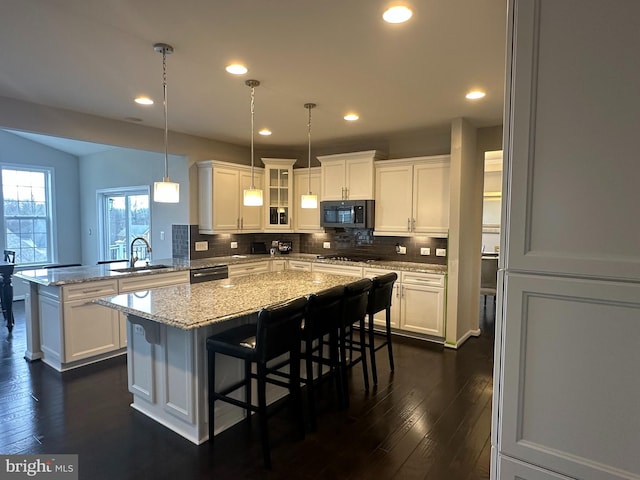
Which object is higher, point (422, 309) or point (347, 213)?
point (347, 213)

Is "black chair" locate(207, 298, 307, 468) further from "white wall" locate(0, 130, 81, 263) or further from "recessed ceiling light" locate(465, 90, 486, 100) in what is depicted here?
"white wall" locate(0, 130, 81, 263)

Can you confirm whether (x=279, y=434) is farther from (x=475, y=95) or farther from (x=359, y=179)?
(x=359, y=179)

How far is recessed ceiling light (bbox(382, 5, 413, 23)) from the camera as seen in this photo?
1999 mm

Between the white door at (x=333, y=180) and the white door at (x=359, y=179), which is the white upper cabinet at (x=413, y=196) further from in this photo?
the white door at (x=333, y=180)

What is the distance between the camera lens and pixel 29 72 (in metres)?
2.93

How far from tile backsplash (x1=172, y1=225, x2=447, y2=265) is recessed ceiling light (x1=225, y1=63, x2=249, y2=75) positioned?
2953 millimetres

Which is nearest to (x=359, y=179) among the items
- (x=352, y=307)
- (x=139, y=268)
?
(x=352, y=307)

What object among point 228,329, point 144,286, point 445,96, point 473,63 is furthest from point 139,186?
point 473,63

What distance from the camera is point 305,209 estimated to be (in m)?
5.88

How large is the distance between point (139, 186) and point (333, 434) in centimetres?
532

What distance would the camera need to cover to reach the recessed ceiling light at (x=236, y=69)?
2.76m

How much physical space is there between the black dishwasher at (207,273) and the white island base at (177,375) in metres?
1.77

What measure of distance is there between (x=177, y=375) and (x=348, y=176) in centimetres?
352

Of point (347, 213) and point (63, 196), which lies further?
point (63, 196)
